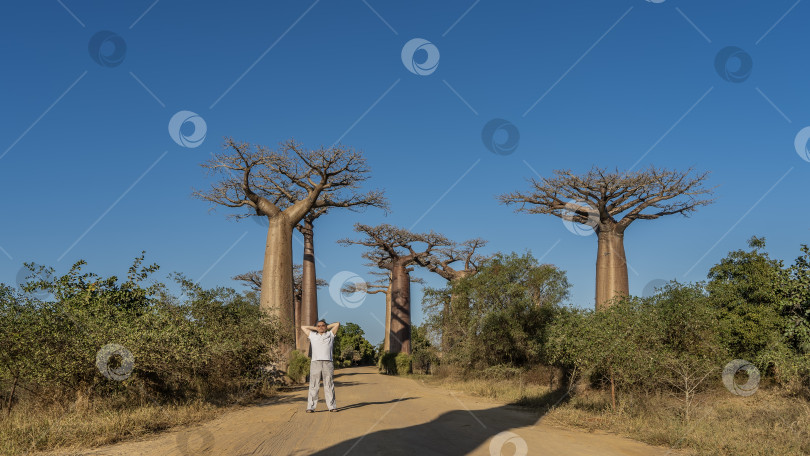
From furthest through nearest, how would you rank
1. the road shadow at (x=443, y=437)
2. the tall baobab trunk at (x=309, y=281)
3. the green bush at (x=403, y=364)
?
the tall baobab trunk at (x=309, y=281) → the green bush at (x=403, y=364) → the road shadow at (x=443, y=437)

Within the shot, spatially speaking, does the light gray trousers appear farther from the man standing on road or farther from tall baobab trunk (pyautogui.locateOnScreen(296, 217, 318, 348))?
tall baobab trunk (pyautogui.locateOnScreen(296, 217, 318, 348))

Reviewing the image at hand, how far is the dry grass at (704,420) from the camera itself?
18.6 ft

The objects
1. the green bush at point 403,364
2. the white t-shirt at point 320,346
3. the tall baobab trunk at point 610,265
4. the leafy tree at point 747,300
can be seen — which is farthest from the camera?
the green bush at point 403,364

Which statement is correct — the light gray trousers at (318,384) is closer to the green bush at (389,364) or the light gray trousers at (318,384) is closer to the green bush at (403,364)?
the green bush at (403,364)

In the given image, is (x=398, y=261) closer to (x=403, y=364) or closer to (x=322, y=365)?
(x=403, y=364)

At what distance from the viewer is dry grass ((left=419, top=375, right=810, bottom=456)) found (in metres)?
5.68

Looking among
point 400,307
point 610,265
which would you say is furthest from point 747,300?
point 400,307

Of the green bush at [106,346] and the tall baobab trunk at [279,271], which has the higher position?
the tall baobab trunk at [279,271]

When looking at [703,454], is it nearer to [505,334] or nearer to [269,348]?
[269,348]

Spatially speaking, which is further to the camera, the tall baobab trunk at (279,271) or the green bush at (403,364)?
the green bush at (403,364)

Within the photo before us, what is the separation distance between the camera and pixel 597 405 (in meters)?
9.61

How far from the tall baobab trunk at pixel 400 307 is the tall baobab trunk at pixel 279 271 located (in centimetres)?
1326

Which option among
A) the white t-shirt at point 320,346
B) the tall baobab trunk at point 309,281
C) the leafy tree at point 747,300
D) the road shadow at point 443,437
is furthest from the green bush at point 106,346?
the tall baobab trunk at point 309,281

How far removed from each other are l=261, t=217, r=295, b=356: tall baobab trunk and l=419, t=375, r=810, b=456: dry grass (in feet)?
24.7
